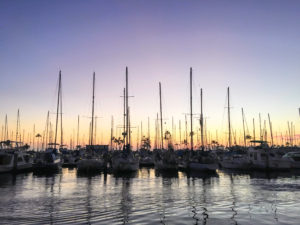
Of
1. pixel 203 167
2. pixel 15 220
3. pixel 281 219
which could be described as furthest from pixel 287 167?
pixel 15 220

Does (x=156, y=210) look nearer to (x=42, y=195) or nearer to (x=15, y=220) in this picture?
(x=15, y=220)

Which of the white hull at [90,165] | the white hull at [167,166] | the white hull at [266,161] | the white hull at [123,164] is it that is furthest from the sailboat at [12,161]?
the white hull at [266,161]

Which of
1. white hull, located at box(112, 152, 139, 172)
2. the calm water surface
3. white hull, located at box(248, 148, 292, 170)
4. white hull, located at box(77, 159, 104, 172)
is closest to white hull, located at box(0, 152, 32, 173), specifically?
white hull, located at box(77, 159, 104, 172)

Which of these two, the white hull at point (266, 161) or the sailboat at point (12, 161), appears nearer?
the sailboat at point (12, 161)

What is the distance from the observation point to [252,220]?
15.8 m

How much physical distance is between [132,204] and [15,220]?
307 inches

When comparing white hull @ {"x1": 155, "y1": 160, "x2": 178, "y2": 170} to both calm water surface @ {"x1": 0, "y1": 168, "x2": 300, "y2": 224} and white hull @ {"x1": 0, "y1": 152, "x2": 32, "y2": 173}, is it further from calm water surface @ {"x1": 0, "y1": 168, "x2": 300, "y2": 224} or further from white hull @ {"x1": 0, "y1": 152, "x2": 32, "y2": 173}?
calm water surface @ {"x1": 0, "y1": 168, "x2": 300, "y2": 224}

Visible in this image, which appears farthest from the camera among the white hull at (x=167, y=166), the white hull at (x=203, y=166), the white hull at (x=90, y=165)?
the white hull at (x=167, y=166)

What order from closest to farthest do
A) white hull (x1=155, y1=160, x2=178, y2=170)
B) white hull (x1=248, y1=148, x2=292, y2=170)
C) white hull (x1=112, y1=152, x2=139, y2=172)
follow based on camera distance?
white hull (x1=112, y1=152, x2=139, y2=172)
white hull (x1=155, y1=160, x2=178, y2=170)
white hull (x1=248, y1=148, x2=292, y2=170)

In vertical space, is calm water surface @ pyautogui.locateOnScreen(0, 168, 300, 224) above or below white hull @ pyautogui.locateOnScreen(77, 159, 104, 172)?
below

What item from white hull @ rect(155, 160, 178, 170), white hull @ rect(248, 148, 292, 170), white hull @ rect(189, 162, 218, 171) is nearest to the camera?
white hull @ rect(189, 162, 218, 171)

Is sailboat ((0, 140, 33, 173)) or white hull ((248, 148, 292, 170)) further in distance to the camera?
white hull ((248, 148, 292, 170))

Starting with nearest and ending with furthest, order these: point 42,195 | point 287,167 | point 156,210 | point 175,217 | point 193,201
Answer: point 175,217 < point 156,210 < point 193,201 < point 42,195 < point 287,167

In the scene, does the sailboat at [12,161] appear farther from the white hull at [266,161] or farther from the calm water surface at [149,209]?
the white hull at [266,161]
